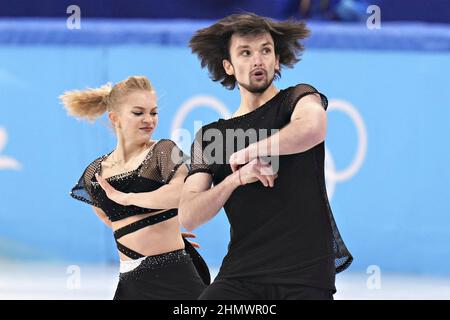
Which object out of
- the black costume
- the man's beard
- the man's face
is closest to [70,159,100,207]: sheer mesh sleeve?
the black costume

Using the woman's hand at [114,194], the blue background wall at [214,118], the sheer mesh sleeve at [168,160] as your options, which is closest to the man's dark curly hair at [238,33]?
the sheer mesh sleeve at [168,160]

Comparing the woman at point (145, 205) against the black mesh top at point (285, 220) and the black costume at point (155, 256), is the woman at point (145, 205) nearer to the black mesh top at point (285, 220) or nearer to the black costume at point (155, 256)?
the black costume at point (155, 256)

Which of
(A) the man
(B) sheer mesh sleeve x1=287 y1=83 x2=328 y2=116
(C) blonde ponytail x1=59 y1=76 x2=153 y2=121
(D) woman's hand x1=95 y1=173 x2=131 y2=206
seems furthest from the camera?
(C) blonde ponytail x1=59 y1=76 x2=153 y2=121

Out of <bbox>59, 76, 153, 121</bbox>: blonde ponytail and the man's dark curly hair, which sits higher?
<bbox>59, 76, 153, 121</bbox>: blonde ponytail

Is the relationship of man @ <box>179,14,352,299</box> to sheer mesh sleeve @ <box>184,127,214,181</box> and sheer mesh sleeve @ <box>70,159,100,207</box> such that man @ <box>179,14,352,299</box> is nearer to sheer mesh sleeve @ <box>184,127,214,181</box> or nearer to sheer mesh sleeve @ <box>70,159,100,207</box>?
sheer mesh sleeve @ <box>184,127,214,181</box>

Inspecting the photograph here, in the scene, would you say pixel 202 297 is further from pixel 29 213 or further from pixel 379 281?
pixel 29 213

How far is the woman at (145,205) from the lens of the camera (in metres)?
4.50

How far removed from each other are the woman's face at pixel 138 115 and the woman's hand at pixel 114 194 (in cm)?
27

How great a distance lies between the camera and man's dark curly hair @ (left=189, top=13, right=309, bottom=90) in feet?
12.5

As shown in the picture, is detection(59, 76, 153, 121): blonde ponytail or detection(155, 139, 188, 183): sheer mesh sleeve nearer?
detection(155, 139, 188, 183): sheer mesh sleeve

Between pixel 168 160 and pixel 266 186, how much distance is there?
1062 mm

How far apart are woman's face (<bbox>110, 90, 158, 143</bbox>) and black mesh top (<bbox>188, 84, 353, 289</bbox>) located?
102 cm

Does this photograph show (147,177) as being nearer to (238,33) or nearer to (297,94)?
(238,33)

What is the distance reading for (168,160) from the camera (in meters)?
4.52
